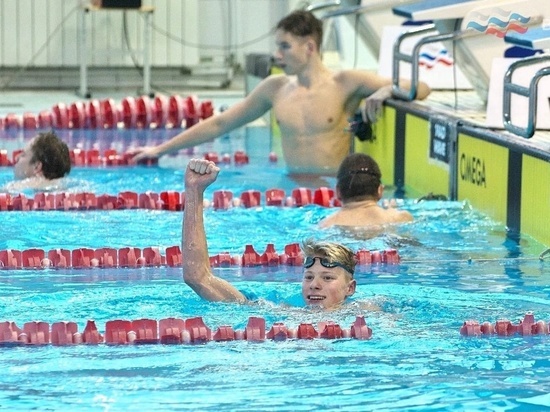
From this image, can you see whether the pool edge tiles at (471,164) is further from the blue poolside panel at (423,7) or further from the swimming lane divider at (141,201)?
the swimming lane divider at (141,201)

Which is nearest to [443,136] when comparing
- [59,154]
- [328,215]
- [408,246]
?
[328,215]

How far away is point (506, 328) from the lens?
4031 millimetres

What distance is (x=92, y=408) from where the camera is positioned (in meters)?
3.25

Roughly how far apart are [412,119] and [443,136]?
1.81ft

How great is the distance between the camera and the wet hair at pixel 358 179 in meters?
5.67

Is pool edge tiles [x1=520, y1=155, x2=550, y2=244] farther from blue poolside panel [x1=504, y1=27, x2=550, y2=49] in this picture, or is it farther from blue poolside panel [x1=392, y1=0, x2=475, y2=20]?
blue poolside panel [x1=392, y1=0, x2=475, y2=20]

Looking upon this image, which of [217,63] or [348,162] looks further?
[217,63]

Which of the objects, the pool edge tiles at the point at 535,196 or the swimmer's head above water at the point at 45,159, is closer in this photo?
the pool edge tiles at the point at 535,196

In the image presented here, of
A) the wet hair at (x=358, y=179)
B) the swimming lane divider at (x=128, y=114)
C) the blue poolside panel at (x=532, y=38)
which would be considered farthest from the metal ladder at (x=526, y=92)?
the swimming lane divider at (x=128, y=114)

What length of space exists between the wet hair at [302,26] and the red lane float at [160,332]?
357cm

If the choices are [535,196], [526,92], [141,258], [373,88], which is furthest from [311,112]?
[141,258]

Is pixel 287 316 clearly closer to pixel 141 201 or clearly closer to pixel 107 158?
pixel 141 201

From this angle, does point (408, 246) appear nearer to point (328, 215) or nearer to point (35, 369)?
point (328, 215)

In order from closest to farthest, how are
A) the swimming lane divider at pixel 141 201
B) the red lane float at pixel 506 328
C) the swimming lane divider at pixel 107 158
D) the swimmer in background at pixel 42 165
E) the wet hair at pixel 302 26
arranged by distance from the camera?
the red lane float at pixel 506 328, the swimming lane divider at pixel 141 201, the swimmer in background at pixel 42 165, the wet hair at pixel 302 26, the swimming lane divider at pixel 107 158
